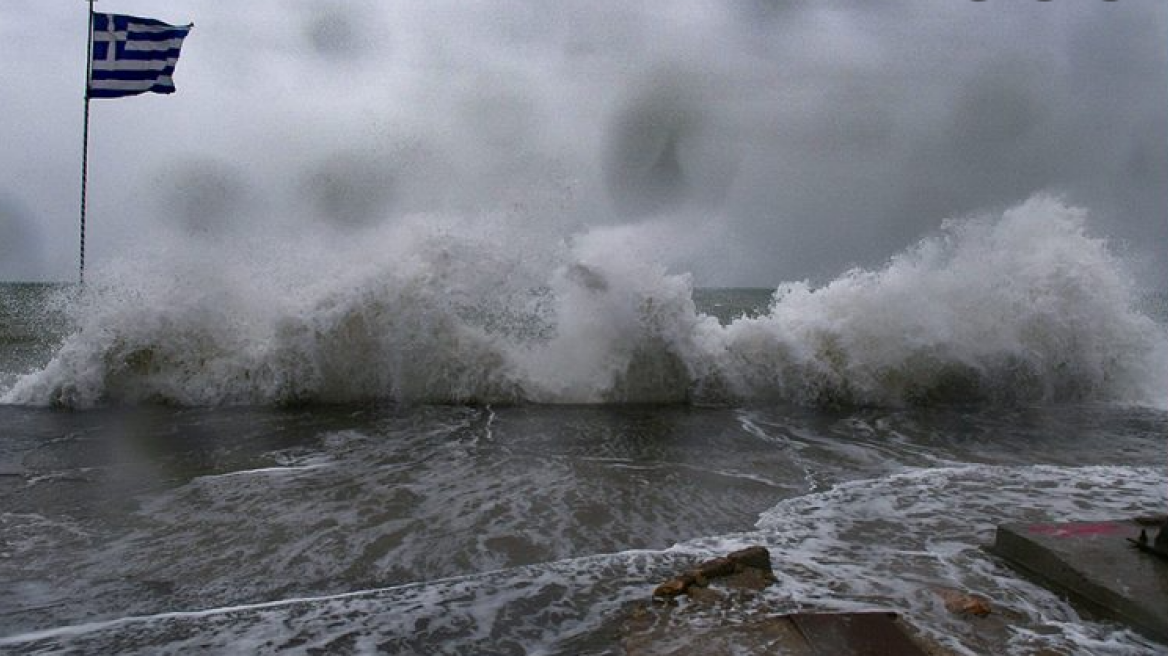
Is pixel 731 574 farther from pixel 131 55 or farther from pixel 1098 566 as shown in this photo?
pixel 131 55

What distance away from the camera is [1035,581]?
383cm

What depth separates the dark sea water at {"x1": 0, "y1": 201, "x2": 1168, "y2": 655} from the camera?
3.52 meters

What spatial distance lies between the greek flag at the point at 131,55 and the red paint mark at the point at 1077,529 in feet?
44.7

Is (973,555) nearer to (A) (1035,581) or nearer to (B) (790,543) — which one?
(A) (1035,581)

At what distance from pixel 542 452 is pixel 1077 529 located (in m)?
4.32

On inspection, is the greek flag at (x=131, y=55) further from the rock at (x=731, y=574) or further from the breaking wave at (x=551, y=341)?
the rock at (x=731, y=574)

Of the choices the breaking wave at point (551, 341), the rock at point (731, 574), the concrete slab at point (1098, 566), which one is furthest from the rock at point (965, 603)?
the breaking wave at point (551, 341)

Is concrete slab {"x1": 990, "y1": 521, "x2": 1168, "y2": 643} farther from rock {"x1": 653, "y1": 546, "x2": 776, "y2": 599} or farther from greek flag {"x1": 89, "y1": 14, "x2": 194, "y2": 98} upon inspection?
greek flag {"x1": 89, "y1": 14, "x2": 194, "y2": 98}

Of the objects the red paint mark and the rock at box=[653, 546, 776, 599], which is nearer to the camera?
the rock at box=[653, 546, 776, 599]

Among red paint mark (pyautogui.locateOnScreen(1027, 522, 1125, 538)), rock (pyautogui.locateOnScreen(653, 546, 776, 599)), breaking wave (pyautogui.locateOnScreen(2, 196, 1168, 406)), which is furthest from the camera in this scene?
breaking wave (pyautogui.locateOnScreen(2, 196, 1168, 406))

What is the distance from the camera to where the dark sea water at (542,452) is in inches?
139

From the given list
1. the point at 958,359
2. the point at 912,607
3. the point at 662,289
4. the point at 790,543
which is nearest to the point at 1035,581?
the point at 912,607

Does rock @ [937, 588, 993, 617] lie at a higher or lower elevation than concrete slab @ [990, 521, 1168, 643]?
lower

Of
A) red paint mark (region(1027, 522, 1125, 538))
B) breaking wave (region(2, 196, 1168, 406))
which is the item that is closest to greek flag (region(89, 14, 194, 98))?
breaking wave (region(2, 196, 1168, 406))
